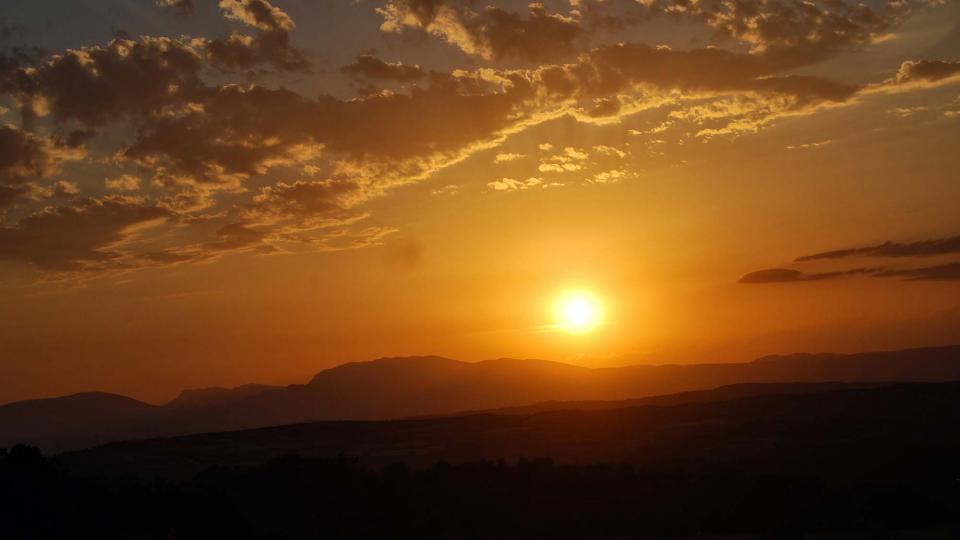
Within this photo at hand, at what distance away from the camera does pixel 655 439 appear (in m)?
122

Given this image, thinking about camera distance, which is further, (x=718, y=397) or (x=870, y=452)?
(x=718, y=397)

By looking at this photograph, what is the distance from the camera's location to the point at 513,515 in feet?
205

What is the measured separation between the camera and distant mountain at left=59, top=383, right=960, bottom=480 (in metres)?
92.9

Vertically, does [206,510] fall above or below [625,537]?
above

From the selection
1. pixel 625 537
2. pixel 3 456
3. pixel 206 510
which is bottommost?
pixel 625 537

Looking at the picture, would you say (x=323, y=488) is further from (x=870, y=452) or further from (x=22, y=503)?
(x=870, y=452)

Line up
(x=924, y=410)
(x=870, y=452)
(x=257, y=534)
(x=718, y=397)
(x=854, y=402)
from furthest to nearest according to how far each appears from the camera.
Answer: (x=718, y=397) < (x=854, y=402) < (x=924, y=410) < (x=870, y=452) < (x=257, y=534)

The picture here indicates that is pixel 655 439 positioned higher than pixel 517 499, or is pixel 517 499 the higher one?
pixel 655 439

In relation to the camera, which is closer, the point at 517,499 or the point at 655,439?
the point at 517,499

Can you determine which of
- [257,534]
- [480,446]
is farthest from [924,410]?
[257,534]

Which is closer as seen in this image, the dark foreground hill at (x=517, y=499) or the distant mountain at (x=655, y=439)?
the dark foreground hill at (x=517, y=499)

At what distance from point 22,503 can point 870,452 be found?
71848 mm

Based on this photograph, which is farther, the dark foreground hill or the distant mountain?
the distant mountain

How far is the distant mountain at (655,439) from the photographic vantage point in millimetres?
92938
